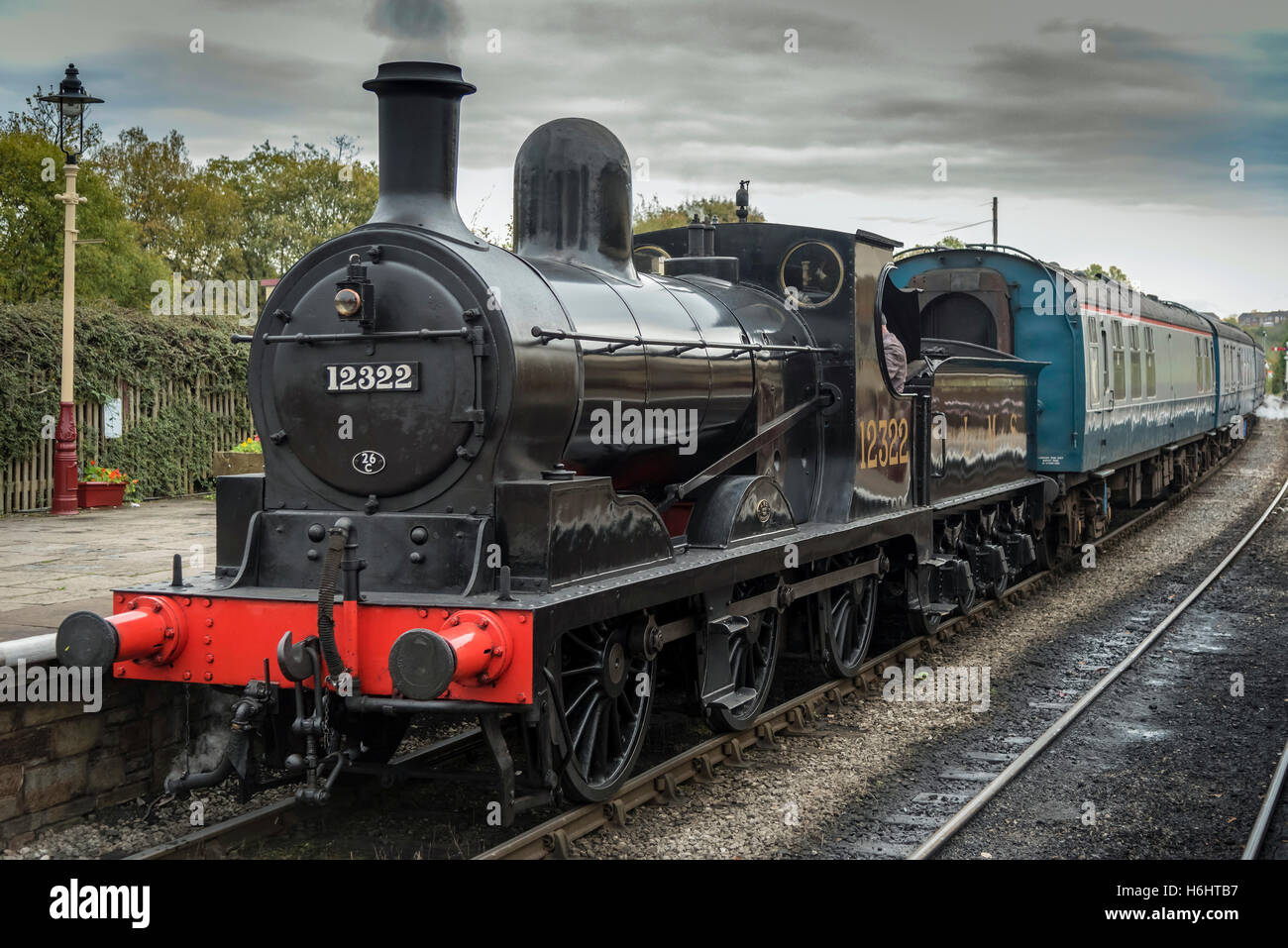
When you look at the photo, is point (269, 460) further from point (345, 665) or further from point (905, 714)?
point (905, 714)

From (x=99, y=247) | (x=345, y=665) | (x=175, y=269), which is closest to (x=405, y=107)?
(x=345, y=665)

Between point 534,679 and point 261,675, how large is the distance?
1145mm

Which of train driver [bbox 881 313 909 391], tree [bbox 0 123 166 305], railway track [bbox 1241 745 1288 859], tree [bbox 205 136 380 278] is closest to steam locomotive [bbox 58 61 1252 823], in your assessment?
train driver [bbox 881 313 909 391]

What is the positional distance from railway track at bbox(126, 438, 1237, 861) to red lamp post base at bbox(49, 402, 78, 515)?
9.26 meters

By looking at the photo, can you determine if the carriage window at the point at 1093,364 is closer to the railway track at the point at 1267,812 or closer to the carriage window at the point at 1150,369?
the carriage window at the point at 1150,369

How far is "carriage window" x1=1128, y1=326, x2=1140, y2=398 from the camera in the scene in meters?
16.3

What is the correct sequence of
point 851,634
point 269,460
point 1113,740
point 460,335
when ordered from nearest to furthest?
point 460,335
point 269,460
point 1113,740
point 851,634

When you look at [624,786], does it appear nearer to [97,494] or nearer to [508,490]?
[508,490]

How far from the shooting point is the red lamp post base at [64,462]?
14.1 meters

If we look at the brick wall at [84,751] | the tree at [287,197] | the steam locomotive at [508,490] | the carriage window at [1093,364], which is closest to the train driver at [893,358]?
the steam locomotive at [508,490]

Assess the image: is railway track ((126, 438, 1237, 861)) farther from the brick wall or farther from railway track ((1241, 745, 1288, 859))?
railway track ((1241, 745, 1288, 859))

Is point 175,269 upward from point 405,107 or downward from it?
upward

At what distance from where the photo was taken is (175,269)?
3262cm

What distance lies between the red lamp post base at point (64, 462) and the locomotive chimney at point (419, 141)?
401 inches
